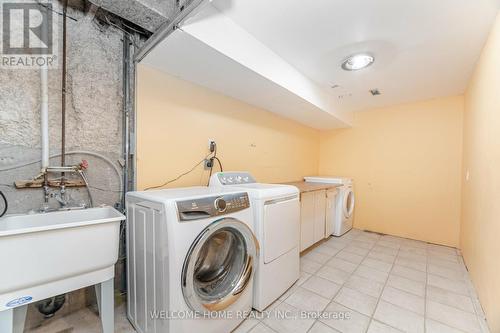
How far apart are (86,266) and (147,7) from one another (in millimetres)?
1562

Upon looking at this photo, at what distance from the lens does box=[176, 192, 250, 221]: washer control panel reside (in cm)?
113

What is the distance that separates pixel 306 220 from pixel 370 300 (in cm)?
100

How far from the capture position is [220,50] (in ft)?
4.84

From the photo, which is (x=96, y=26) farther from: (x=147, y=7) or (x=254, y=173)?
(x=254, y=173)

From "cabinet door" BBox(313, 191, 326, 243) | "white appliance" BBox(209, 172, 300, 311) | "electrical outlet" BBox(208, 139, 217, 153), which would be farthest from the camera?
"cabinet door" BBox(313, 191, 326, 243)

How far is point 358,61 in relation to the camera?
202cm

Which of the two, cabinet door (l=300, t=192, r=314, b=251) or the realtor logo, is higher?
the realtor logo

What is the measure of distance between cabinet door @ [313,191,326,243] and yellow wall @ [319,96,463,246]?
1.26 metres

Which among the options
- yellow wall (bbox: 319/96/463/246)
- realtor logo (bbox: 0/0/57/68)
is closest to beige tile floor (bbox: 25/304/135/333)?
realtor logo (bbox: 0/0/57/68)

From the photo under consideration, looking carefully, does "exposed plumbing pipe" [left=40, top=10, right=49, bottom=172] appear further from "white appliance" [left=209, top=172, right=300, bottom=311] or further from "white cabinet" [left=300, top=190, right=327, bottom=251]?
"white cabinet" [left=300, top=190, right=327, bottom=251]

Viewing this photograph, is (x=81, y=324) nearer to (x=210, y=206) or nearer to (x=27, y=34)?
(x=210, y=206)

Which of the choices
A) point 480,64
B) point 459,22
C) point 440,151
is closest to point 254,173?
point 459,22

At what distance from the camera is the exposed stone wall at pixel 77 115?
1.27 metres

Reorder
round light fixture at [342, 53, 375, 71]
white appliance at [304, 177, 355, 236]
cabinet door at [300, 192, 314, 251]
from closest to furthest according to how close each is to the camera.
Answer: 1. round light fixture at [342, 53, 375, 71]
2. cabinet door at [300, 192, 314, 251]
3. white appliance at [304, 177, 355, 236]
